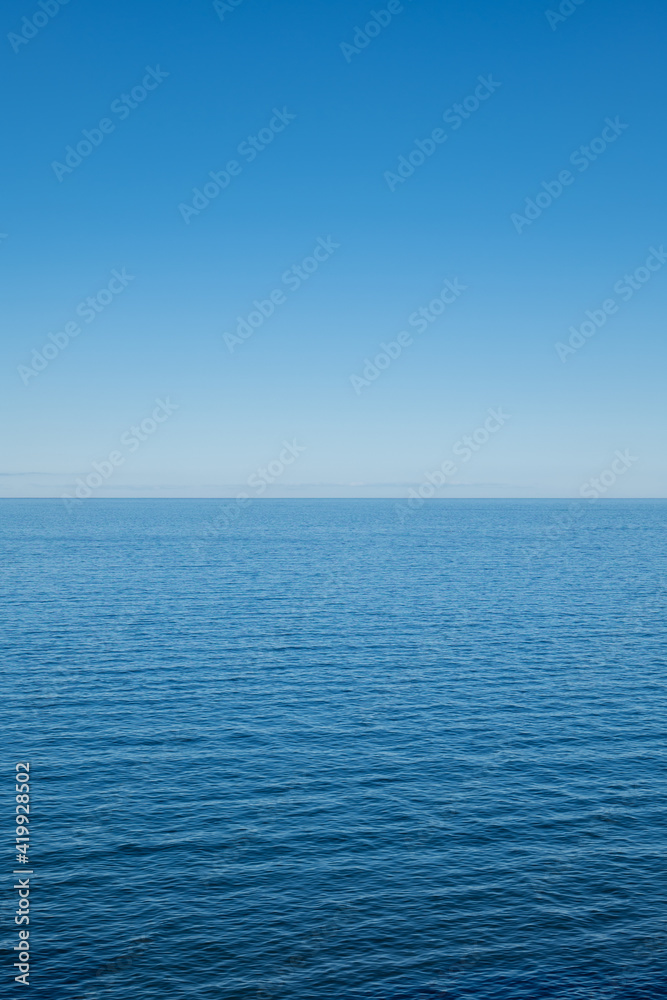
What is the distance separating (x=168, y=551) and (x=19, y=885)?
14874 centimetres

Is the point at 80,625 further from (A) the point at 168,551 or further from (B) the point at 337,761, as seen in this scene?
(A) the point at 168,551

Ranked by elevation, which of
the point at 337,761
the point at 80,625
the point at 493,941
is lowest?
the point at 493,941

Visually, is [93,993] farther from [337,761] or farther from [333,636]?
[333,636]

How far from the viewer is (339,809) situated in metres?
41.7

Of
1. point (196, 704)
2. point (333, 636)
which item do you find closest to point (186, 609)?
point (333, 636)

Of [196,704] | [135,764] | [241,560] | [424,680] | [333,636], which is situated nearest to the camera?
[135,764]

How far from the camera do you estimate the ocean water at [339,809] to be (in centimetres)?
3017

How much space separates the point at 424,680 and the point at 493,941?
3436 centimetres

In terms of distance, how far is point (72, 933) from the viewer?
3156 cm

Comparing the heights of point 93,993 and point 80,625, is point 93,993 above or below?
below

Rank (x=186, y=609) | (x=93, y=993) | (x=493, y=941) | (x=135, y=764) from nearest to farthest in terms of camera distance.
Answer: (x=93, y=993) → (x=493, y=941) → (x=135, y=764) → (x=186, y=609)

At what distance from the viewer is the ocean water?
30172 millimetres

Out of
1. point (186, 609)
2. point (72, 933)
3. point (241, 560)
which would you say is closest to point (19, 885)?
point (72, 933)

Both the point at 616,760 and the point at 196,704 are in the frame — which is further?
the point at 196,704
